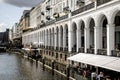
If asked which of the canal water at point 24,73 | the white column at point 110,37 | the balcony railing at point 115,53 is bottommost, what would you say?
the canal water at point 24,73

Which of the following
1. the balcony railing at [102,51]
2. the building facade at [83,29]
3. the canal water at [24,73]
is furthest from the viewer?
the canal water at [24,73]

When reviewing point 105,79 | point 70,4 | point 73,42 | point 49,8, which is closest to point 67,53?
point 73,42

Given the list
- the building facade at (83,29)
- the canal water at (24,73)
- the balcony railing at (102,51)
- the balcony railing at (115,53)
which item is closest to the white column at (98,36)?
the building facade at (83,29)

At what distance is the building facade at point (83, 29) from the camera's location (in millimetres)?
39938

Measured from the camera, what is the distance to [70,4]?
66.7 metres

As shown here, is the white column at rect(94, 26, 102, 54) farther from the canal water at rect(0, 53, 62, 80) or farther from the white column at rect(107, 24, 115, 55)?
the canal water at rect(0, 53, 62, 80)

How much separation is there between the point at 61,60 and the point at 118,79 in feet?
112

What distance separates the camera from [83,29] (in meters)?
62.8

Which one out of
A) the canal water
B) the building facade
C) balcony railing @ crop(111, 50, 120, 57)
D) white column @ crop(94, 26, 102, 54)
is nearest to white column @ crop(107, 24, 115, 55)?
the building facade

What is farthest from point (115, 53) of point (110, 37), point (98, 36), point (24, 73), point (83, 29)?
point (83, 29)

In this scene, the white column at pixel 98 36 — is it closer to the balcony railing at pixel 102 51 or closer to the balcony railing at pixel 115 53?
the balcony railing at pixel 102 51

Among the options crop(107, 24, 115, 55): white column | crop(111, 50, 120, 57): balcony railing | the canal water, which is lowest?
the canal water

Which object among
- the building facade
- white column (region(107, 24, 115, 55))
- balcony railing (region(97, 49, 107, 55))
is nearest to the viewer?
white column (region(107, 24, 115, 55))

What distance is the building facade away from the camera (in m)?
39.9
